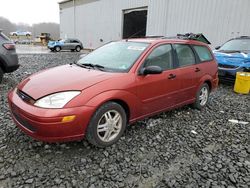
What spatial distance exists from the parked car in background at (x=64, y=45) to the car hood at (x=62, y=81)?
20961mm

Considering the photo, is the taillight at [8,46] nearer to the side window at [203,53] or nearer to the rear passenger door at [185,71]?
the rear passenger door at [185,71]

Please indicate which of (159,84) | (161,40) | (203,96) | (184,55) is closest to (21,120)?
(159,84)

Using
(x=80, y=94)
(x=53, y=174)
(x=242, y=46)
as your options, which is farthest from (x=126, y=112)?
(x=242, y=46)

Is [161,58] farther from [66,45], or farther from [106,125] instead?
[66,45]

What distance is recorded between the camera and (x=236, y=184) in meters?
2.54

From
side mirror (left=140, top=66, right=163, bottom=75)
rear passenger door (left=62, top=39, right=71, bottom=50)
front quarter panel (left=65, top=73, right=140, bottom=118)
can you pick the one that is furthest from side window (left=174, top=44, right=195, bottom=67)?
rear passenger door (left=62, top=39, right=71, bottom=50)

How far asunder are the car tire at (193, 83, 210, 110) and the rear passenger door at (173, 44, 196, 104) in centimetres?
24

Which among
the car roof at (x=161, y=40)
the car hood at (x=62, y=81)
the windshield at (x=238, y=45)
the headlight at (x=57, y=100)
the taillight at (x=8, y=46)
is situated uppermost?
the car roof at (x=161, y=40)

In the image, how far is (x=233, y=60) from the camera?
24.1ft

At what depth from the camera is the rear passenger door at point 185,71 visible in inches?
161

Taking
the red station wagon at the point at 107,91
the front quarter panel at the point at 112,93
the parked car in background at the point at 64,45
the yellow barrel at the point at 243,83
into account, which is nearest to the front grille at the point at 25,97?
the red station wagon at the point at 107,91

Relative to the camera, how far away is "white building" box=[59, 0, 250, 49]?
11883mm

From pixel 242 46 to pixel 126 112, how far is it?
21.6ft

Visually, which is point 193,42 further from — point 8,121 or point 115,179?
point 8,121
